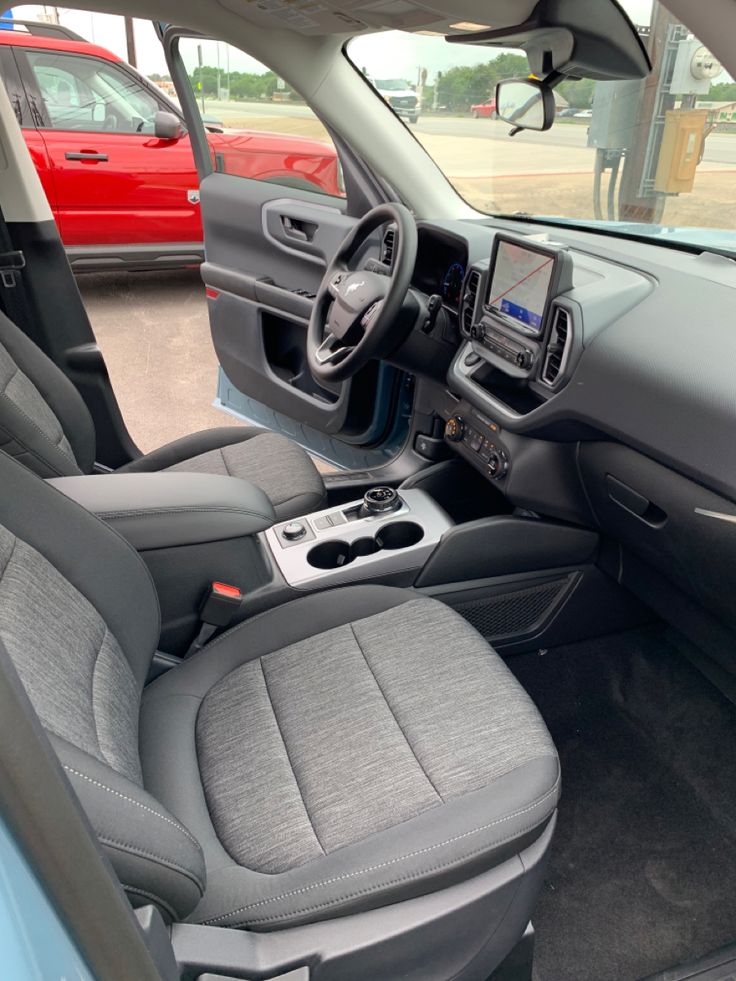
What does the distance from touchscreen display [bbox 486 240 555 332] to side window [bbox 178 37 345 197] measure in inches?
33.6

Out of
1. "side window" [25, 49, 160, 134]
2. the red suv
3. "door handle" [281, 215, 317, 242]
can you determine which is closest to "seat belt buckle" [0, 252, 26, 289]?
"door handle" [281, 215, 317, 242]

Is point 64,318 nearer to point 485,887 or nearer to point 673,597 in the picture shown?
point 673,597

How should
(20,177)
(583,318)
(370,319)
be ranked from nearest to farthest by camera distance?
(583,318) < (370,319) < (20,177)

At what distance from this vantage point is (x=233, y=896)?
940 millimetres

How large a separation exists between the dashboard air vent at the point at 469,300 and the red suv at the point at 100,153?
9.35 ft

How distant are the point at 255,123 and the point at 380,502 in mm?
2408

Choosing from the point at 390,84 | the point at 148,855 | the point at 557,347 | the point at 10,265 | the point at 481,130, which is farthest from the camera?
the point at 481,130

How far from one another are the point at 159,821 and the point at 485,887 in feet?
1.41

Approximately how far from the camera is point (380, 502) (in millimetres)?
1848

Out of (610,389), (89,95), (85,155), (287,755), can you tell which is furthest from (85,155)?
(287,755)

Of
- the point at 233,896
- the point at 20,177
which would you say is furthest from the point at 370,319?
the point at 233,896

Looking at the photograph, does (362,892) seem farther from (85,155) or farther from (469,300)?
(85,155)

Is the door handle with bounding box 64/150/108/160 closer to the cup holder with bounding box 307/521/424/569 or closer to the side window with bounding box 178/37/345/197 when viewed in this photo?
the side window with bounding box 178/37/345/197

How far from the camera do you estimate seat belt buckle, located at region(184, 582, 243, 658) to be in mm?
1440
